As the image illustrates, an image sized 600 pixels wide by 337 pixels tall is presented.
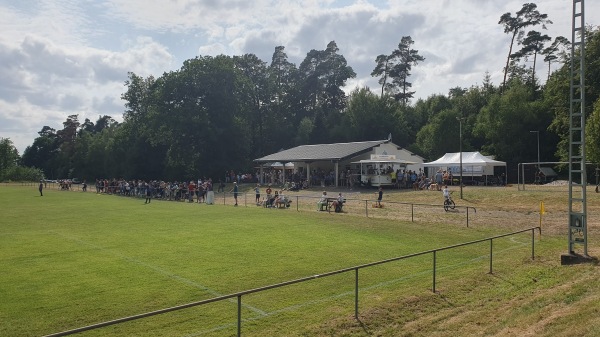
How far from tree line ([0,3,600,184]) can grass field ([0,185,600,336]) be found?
23353 mm

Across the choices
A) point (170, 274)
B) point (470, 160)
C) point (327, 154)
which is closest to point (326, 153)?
point (327, 154)

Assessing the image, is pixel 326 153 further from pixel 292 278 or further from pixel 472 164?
pixel 292 278

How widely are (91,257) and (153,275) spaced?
12.1ft

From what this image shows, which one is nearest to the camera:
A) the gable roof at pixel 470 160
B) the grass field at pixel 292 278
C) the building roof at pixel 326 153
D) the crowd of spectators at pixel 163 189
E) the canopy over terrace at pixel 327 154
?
the grass field at pixel 292 278

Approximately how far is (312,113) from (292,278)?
85.1 meters

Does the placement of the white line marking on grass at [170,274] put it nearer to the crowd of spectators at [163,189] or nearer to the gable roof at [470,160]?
the crowd of spectators at [163,189]

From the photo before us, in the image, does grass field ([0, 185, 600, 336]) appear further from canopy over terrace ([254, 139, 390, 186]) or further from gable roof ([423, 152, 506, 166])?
canopy over terrace ([254, 139, 390, 186])

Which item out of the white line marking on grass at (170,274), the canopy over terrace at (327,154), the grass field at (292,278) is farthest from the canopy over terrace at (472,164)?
the white line marking on grass at (170,274)

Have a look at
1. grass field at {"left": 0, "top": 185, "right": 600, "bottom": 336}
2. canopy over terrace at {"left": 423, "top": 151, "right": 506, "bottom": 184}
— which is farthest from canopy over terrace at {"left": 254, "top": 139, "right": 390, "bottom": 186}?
grass field at {"left": 0, "top": 185, "right": 600, "bottom": 336}

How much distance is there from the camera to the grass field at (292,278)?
9531mm

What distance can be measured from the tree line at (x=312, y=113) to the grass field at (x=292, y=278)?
76.6 feet

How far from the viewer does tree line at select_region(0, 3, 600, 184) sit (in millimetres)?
57156

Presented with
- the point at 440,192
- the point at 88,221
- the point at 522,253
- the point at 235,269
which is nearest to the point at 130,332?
the point at 235,269

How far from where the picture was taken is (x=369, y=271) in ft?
45.3
